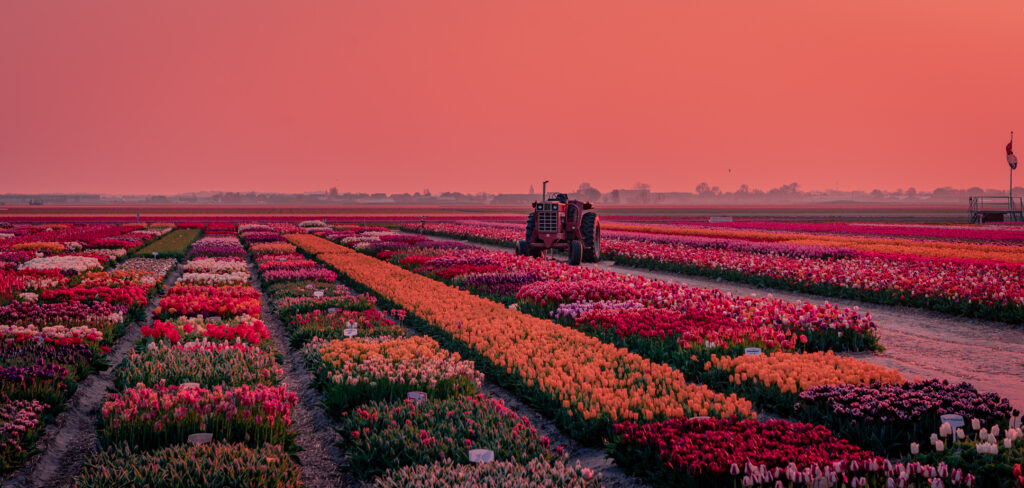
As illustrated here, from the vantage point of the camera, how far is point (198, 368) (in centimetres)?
828

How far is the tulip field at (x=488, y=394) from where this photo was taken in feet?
18.0

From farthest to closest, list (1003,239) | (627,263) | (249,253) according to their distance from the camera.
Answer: (1003,239) < (249,253) < (627,263)

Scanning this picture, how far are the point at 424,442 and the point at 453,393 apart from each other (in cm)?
186

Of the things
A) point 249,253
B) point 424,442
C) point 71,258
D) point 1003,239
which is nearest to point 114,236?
point 249,253

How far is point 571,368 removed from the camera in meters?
8.29

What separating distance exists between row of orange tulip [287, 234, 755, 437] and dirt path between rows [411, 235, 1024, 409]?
3587 millimetres

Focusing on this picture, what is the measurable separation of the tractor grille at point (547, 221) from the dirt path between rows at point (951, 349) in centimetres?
1006

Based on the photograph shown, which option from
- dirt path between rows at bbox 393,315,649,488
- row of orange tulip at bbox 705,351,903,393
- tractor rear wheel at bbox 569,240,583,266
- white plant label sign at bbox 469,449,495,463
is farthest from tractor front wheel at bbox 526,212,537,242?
white plant label sign at bbox 469,449,495,463

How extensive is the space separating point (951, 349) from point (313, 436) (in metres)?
9.66

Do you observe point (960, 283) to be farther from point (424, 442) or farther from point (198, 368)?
point (198, 368)

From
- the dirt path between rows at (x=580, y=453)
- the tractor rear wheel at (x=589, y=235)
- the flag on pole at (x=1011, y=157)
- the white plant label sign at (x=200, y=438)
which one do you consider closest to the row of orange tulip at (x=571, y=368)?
the dirt path between rows at (x=580, y=453)

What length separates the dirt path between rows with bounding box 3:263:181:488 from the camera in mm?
6121

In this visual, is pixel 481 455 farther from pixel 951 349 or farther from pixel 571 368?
pixel 951 349

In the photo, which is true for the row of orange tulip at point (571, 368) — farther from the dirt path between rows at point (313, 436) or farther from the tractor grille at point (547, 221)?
the tractor grille at point (547, 221)
